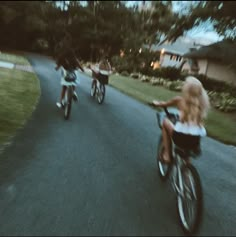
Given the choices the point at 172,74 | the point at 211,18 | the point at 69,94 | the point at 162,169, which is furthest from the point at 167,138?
the point at 172,74

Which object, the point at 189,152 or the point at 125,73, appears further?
the point at 125,73

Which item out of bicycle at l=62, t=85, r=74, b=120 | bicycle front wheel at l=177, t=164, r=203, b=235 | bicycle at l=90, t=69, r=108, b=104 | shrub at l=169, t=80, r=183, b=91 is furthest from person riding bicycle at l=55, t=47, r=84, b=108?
shrub at l=169, t=80, r=183, b=91

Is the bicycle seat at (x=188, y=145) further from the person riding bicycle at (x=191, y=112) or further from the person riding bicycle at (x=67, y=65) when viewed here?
the person riding bicycle at (x=67, y=65)

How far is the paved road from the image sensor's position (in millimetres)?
4824

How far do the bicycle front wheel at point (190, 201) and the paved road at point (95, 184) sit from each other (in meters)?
0.15

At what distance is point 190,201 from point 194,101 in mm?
1348

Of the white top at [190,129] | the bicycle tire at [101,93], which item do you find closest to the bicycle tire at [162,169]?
the white top at [190,129]

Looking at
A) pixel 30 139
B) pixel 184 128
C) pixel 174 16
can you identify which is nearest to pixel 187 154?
pixel 184 128

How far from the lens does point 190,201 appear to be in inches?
192

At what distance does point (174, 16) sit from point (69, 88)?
6.93m

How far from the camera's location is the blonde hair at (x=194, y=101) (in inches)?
214

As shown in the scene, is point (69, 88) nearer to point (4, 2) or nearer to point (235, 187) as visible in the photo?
point (4, 2)

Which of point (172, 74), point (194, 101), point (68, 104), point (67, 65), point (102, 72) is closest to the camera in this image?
point (194, 101)

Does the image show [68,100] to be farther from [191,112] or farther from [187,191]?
[187,191]
